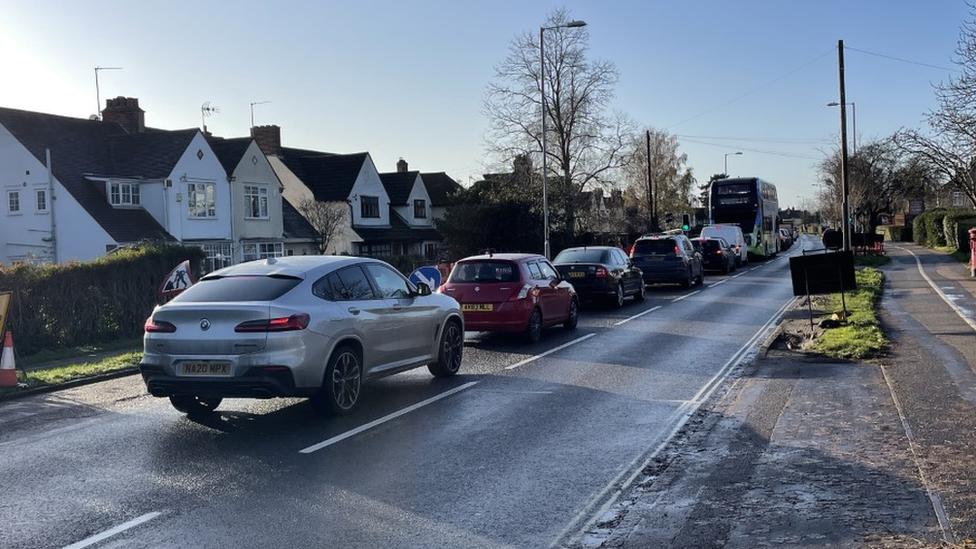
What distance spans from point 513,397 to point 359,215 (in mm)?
45617

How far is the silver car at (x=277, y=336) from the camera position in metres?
8.22

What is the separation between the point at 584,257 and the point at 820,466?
15.2 metres

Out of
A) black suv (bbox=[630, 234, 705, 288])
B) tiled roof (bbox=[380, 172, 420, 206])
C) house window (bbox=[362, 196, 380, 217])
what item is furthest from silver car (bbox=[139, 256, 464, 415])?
tiled roof (bbox=[380, 172, 420, 206])

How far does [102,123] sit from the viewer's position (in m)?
42.8

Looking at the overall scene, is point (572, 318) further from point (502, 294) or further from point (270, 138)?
point (270, 138)

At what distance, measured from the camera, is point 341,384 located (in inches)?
355

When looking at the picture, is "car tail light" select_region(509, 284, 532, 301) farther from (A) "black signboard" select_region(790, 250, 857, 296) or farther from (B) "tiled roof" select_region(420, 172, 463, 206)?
(B) "tiled roof" select_region(420, 172, 463, 206)

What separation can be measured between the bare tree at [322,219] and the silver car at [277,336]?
39195 millimetres

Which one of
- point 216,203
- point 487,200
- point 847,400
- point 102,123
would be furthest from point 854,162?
point 847,400

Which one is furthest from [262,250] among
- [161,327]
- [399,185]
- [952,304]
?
[161,327]

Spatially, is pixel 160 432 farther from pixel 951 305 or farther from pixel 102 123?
pixel 102 123

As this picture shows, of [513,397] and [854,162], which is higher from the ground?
[854,162]

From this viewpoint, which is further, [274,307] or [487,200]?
[487,200]

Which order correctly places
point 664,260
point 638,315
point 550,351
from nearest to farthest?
point 550,351 → point 638,315 → point 664,260
